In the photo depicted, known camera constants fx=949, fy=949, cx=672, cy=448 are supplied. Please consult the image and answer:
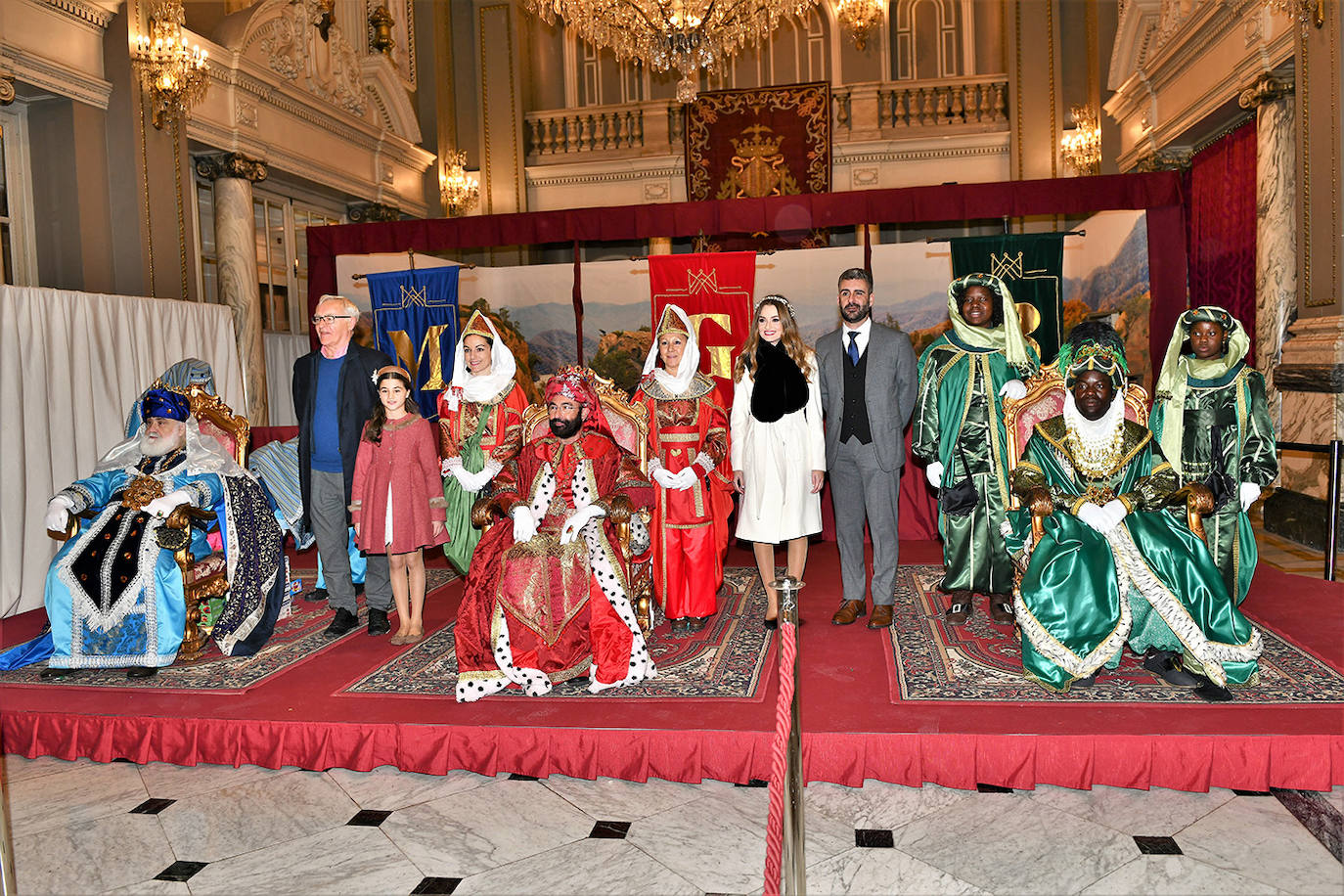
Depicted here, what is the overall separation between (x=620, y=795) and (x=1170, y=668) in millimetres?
2349

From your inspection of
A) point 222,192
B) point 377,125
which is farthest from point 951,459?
point 377,125

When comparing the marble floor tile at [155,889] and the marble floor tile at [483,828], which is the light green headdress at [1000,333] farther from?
the marble floor tile at [155,889]

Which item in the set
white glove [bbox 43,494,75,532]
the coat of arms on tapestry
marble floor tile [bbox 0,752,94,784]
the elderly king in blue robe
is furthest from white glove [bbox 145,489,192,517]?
the coat of arms on tapestry

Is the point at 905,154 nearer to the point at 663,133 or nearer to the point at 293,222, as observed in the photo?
the point at 663,133

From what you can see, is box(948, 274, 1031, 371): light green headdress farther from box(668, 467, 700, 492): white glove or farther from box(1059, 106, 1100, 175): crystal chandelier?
box(1059, 106, 1100, 175): crystal chandelier

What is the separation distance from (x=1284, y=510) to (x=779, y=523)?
496 centimetres

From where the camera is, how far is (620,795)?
3436 mm

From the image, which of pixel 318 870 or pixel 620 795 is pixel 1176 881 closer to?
pixel 620 795

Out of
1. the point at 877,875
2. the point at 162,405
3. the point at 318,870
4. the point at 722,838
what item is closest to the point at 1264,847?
the point at 877,875

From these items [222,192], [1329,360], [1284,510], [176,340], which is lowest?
[1284,510]

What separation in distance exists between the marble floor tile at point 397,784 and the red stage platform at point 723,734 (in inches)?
1.5

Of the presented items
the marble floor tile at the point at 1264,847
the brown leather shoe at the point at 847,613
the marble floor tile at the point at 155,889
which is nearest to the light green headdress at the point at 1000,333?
the brown leather shoe at the point at 847,613

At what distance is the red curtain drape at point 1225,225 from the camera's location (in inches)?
338

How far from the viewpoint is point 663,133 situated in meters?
12.8
